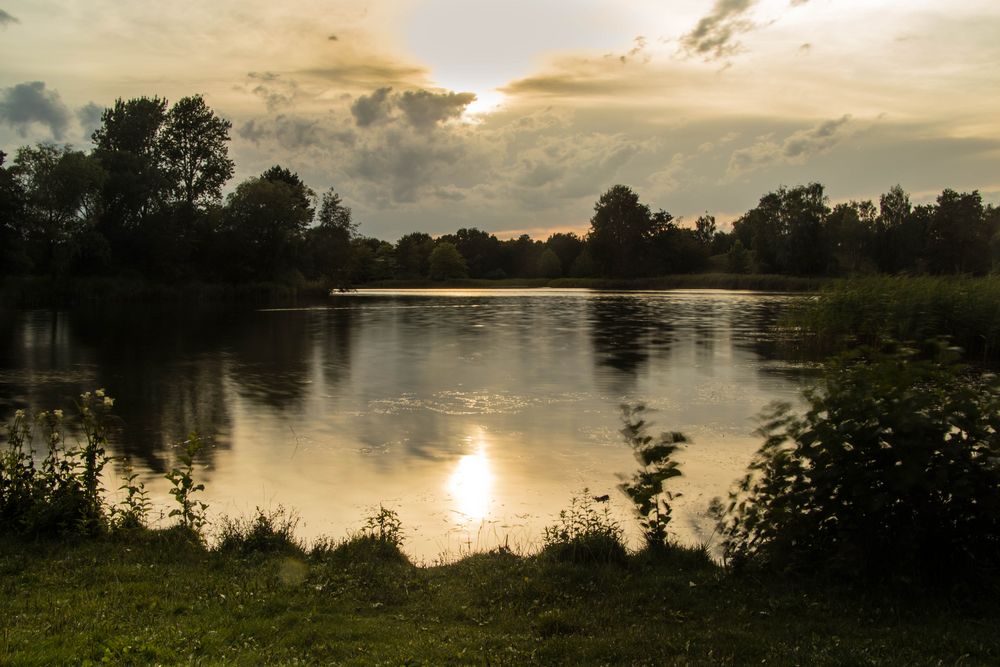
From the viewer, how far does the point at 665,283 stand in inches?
5320

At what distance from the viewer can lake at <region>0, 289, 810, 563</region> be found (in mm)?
10914

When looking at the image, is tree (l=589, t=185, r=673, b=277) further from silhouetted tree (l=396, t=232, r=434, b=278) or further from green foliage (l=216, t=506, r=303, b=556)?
green foliage (l=216, t=506, r=303, b=556)

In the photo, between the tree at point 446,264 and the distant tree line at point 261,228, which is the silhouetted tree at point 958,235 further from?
the tree at point 446,264

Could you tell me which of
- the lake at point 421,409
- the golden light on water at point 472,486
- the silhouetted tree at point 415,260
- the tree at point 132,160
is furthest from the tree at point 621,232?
the golden light on water at point 472,486

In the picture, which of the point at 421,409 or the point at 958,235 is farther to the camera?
the point at 958,235

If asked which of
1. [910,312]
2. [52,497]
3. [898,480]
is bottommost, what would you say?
[52,497]

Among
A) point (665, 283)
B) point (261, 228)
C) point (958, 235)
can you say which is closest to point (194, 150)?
point (261, 228)

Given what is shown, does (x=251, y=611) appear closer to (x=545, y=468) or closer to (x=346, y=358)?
(x=545, y=468)

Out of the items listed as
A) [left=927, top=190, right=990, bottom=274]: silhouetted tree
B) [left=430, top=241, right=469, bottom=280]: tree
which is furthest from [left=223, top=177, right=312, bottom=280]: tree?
[left=927, top=190, right=990, bottom=274]: silhouetted tree

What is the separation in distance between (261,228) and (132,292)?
780 inches

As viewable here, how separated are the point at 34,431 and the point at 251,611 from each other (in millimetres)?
11070

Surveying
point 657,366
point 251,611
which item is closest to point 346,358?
point 657,366

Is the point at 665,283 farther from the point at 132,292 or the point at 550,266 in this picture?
the point at 132,292

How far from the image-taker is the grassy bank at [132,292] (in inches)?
2489
